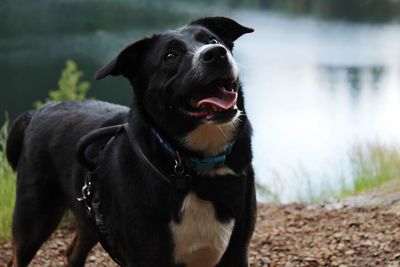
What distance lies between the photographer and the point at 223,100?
203 cm

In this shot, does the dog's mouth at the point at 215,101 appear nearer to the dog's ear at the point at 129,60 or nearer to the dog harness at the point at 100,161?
the dog harness at the point at 100,161

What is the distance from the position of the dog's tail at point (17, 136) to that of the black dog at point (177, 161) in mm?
859

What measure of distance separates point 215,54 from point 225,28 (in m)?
0.55

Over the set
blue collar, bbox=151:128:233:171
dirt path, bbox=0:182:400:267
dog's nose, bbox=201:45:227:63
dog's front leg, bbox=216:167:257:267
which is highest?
dog's nose, bbox=201:45:227:63

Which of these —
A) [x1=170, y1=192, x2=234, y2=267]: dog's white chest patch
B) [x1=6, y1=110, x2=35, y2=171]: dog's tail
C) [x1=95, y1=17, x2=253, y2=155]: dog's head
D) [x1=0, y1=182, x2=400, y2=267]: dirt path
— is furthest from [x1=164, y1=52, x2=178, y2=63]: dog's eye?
[x1=0, y1=182, x2=400, y2=267]: dirt path

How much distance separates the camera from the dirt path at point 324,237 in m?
3.36

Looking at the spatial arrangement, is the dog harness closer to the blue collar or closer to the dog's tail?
the blue collar

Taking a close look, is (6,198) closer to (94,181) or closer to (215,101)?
(94,181)

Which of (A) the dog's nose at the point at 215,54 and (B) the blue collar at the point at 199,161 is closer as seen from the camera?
(A) the dog's nose at the point at 215,54

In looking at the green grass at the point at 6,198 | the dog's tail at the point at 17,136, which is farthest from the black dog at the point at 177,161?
the green grass at the point at 6,198

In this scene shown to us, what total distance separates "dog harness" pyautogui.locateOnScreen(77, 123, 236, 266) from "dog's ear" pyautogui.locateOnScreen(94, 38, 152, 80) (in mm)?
248

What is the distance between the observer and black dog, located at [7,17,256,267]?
2.06 m

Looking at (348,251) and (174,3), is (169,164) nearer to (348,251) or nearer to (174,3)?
(348,251)

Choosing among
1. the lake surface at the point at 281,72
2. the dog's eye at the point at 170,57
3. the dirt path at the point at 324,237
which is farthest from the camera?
the lake surface at the point at 281,72
